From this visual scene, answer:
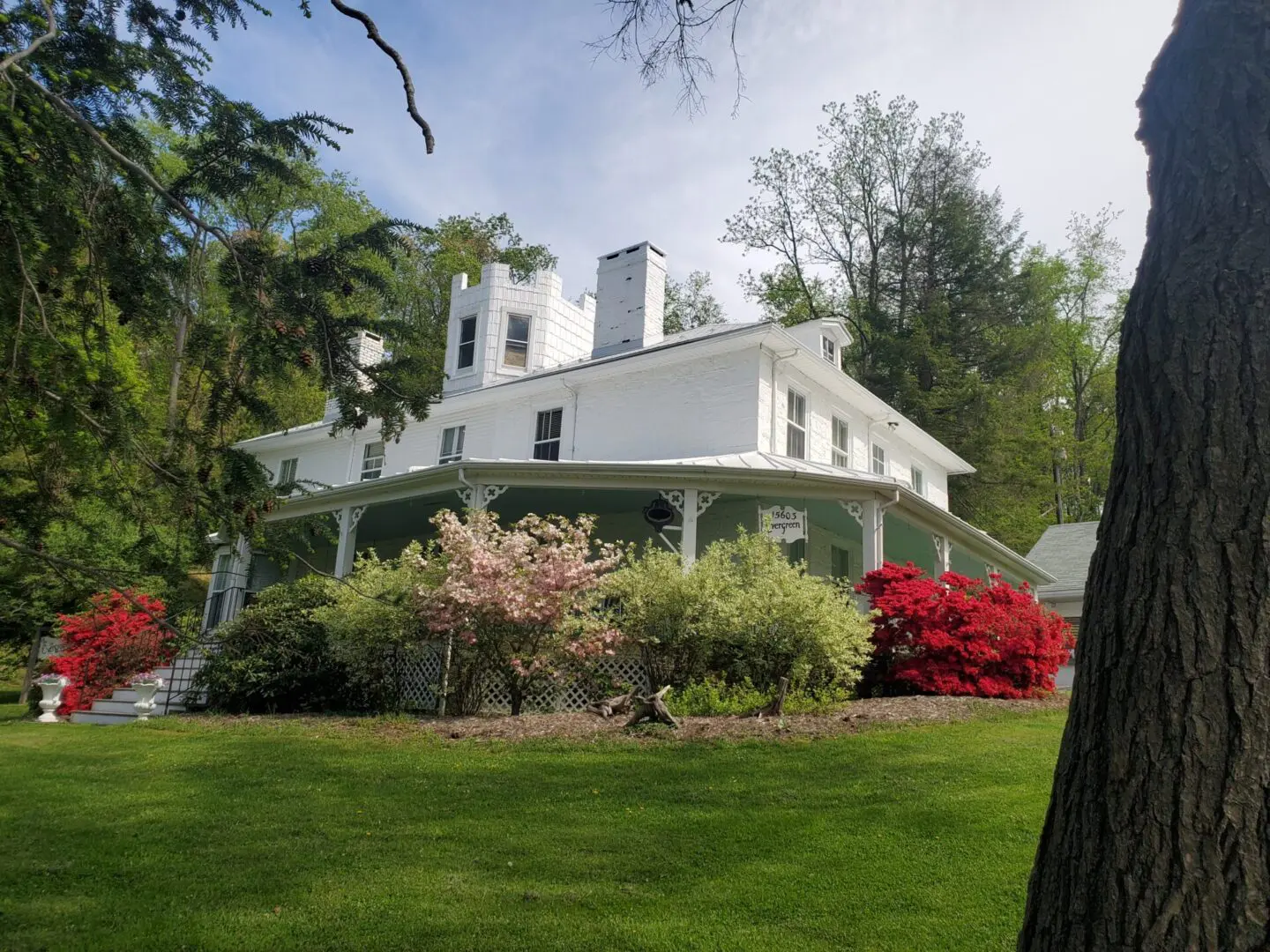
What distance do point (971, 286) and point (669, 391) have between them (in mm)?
18530

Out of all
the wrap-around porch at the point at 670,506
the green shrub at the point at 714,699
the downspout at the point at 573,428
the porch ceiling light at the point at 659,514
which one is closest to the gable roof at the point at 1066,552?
the wrap-around porch at the point at 670,506

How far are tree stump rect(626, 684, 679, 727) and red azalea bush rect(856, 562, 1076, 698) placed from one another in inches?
151

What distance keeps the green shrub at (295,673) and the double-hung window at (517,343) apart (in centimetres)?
943

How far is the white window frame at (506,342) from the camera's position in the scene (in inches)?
824

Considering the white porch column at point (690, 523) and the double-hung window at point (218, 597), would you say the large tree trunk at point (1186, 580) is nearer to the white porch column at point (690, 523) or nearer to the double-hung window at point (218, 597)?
the white porch column at point (690, 523)

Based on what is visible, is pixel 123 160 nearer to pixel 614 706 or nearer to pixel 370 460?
pixel 614 706

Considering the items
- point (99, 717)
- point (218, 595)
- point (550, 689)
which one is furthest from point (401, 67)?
point (218, 595)

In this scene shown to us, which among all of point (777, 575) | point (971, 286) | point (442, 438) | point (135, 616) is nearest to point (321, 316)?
point (777, 575)

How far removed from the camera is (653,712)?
930 cm

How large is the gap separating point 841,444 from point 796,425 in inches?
93.6

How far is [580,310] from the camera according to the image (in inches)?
883

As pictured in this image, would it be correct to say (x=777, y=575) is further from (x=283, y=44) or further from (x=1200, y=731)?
(x=1200, y=731)

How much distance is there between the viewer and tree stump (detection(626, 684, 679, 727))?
9.15 metres

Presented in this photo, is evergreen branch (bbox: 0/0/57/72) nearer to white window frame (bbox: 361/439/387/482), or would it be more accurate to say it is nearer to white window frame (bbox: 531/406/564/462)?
white window frame (bbox: 531/406/564/462)
